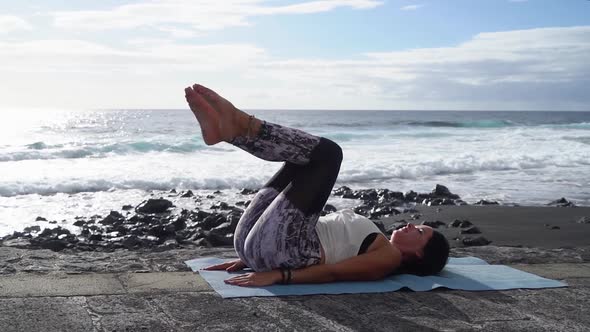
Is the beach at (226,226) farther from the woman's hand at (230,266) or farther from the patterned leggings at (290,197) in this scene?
the patterned leggings at (290,197)

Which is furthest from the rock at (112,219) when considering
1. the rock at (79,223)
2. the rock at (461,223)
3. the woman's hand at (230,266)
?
the woman's hand at (230,266)

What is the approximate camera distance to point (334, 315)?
3.44 metres

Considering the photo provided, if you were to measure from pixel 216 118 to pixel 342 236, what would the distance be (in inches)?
44.7

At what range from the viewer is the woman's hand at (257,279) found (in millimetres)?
3912

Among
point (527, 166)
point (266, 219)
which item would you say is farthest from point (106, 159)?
point (266, 219)

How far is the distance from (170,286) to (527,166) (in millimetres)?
17532

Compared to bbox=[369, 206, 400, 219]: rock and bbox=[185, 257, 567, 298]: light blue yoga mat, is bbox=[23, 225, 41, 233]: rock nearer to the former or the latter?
bbox=[369, 206, 400, 219]: rock

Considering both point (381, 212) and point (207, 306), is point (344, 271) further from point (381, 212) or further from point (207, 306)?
point (381, 212)

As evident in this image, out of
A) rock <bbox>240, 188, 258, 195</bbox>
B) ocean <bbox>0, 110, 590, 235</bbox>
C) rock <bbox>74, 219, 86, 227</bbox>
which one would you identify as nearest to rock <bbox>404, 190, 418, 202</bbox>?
ocean <bbox>0, 110, 590, 235</bbox>

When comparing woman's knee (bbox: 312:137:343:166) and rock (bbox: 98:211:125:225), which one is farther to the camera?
rock (bbox: 98:211:125:225)

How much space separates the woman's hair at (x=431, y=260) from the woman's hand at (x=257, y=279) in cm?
89

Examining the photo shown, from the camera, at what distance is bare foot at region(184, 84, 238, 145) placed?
3691 millimetres

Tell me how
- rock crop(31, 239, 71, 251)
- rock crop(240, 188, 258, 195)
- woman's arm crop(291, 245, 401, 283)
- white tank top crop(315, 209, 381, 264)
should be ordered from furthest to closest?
rock crop(240, 188, 258, 195), rock crop(31, 239, 71, 251), white tank top crop(315, 209, 381, 264), woman's arm crop(291, 245, 401, 283)

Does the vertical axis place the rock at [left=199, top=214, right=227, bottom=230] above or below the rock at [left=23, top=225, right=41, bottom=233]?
above
